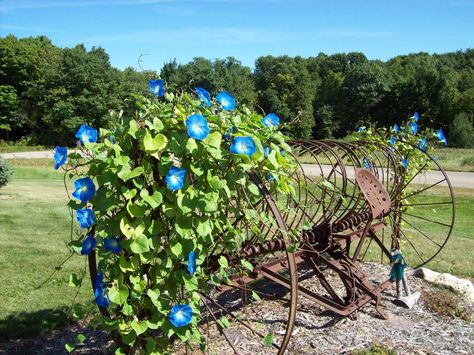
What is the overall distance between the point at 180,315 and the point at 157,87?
1.11 meters

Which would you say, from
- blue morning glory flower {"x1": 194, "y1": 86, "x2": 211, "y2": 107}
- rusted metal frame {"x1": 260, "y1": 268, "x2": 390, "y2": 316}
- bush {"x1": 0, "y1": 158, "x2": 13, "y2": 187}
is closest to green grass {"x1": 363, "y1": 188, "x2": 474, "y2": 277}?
rusted metal frame {"x1": 260, "y1": 268, "x2": 390, "y2": 316}

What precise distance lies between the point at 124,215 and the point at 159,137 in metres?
0.39

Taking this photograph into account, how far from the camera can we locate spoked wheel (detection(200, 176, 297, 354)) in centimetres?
246

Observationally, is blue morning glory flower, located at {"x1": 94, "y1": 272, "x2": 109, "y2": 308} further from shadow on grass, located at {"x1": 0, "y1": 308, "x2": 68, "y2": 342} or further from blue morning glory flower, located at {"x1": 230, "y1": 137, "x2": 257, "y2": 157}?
shadow on grass, located at {"x1": 0, "y1": 308, "x2": 68, "y2": 342}

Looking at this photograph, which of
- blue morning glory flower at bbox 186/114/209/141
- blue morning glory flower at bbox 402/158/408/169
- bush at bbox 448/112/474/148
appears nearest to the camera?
blue morning glory flower at bbox 186/114/209/141

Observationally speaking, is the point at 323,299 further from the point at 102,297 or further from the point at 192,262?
the point at 102,297

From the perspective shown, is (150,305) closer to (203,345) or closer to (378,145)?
(203,345)

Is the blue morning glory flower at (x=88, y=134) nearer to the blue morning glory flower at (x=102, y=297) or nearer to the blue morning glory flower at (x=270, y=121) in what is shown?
the blue morning glory flower at (x=102, y=297)

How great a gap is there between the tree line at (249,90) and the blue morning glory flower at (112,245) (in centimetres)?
3094

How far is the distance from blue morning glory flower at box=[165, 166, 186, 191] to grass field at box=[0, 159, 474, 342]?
1.29 metres

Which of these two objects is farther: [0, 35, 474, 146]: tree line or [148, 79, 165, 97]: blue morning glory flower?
[0, 35, 474, 146]: tree line

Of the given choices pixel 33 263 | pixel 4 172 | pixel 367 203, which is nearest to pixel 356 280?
pixel 367 203

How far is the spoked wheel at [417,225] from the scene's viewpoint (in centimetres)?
530

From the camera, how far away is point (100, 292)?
2.24m
